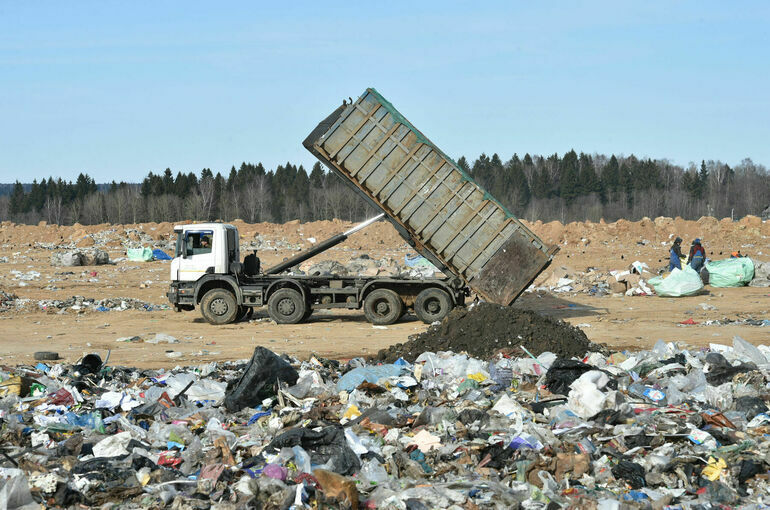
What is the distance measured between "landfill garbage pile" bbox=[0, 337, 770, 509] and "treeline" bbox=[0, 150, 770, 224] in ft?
170

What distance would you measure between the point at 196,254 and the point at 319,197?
51551 mm

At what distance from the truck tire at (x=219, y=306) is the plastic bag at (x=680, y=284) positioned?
410 inches

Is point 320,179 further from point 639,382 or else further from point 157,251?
point 639,382

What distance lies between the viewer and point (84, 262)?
29953 millimetres

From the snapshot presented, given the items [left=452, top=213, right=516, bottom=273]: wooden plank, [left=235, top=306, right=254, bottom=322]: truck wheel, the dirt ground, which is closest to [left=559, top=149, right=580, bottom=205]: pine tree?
the dirt ground

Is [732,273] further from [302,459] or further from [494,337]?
[302,459]

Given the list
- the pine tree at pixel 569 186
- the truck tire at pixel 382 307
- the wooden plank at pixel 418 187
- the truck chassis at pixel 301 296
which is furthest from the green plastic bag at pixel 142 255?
the pine tree at pixel 569 186

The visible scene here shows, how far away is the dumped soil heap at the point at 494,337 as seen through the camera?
10.6 metres

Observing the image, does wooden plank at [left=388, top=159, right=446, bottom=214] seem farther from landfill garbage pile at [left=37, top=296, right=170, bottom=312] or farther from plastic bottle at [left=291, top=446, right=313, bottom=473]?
plastic bottle at [left=291, top=446, right=313, bottom=473]

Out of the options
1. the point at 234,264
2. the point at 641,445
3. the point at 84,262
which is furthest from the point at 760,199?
the point at 641,445

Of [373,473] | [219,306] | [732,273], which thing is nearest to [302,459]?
[373,473]

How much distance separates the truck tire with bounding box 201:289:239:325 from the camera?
15.5 meters

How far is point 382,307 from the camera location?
15414mm

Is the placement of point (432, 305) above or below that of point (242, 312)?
above
